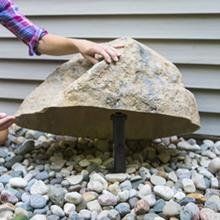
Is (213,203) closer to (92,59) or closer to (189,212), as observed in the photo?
(189,212)

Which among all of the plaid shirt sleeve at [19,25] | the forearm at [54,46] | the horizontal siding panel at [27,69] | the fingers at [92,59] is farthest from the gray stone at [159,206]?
the horizontal siding panel at [27,69]

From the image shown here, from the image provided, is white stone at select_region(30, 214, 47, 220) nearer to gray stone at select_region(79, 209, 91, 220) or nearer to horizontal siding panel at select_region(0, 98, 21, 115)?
gray stone at select_region(79, 209, 91, 220)

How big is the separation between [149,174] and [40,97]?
595 mm

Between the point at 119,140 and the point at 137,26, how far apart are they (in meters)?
0.87

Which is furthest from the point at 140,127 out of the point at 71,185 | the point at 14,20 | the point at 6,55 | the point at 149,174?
the point at 6,55

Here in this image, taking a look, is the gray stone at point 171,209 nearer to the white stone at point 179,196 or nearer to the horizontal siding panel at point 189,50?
the white stone at point 179,196

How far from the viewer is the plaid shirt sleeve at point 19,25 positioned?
7.98 ft

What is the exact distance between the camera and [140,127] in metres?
2.67

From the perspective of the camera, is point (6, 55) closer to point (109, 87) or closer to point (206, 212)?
point (109, 87)

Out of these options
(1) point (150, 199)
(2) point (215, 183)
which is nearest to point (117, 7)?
(2) point (215, 183)

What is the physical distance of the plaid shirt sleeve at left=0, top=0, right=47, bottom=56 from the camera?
2.43 m

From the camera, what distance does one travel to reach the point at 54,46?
2520mm

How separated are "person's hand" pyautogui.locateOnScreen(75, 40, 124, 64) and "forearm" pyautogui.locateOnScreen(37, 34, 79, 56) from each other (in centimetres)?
8

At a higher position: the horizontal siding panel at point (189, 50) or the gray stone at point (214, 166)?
the horizontal siding panel at point (189, 50)
